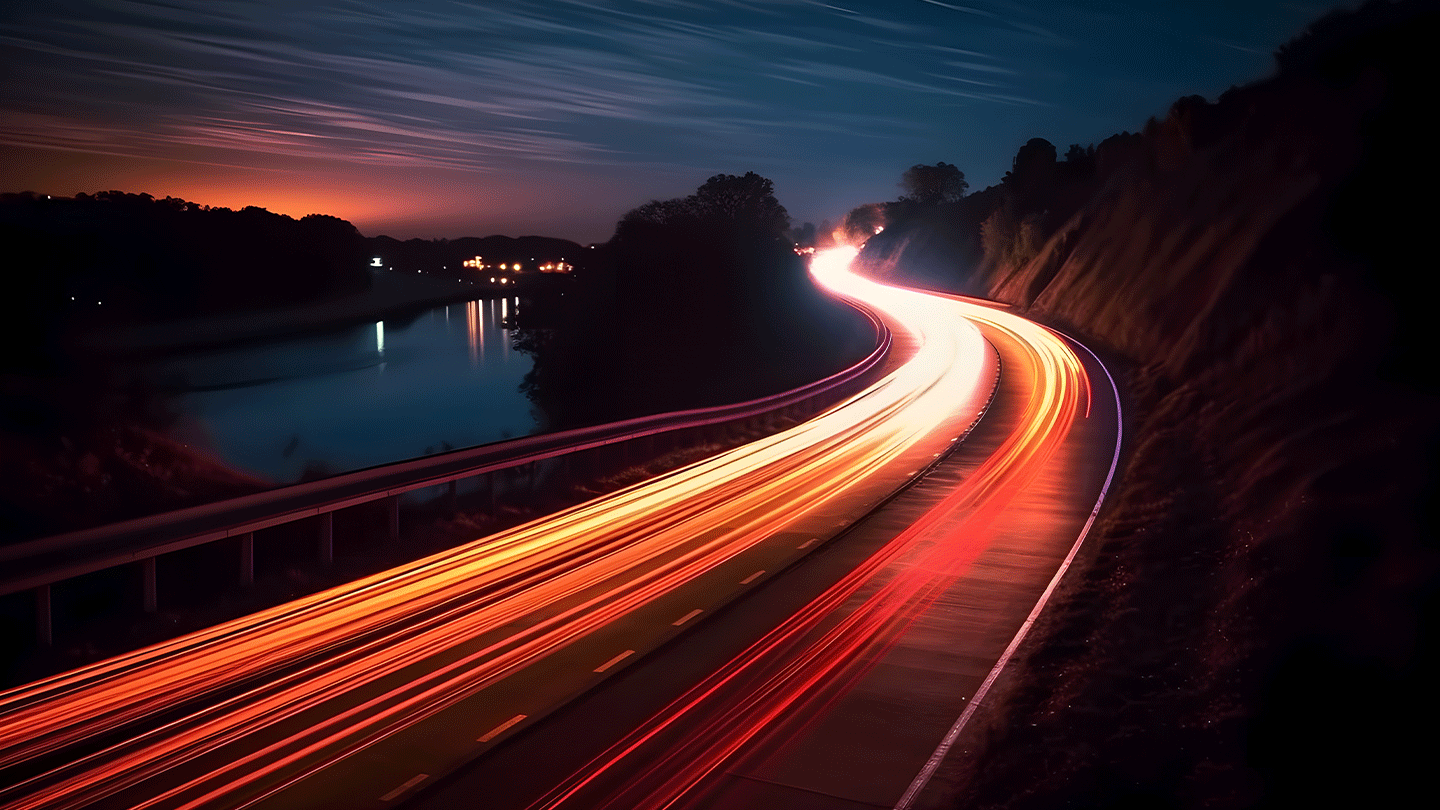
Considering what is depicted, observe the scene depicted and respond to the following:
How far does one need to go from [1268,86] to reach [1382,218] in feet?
78.2

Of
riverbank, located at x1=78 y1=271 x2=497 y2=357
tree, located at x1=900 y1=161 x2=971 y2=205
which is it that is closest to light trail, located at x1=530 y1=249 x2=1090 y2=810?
riverbank, located at x1=78 y1=271 x2=497 y2=357

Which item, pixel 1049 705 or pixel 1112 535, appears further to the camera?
pixel 1112 535

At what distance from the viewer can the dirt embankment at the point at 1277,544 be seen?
7816 millimetres

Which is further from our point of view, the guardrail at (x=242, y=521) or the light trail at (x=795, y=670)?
the guardrail at (x=242, y=521)

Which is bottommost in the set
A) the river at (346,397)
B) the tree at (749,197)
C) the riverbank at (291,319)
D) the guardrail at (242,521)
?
the river at (346,397)

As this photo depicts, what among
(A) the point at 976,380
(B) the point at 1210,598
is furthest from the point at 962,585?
(A) the point at 976,380

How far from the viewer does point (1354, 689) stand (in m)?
8.25

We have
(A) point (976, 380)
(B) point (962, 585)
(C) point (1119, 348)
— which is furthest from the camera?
(C) point (1119, 348)

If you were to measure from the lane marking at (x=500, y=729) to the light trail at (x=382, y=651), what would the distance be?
0.21m

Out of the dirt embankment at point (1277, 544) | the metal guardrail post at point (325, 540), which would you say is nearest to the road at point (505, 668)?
the metal guardrail post at point (325, 540)

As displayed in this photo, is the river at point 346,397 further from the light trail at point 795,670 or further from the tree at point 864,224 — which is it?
the tree at point 864,224

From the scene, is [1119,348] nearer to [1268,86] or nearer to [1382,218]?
[1268,86]

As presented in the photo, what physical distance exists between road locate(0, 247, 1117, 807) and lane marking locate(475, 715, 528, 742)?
0.07 ft

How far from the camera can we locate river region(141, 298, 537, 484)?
58406 mm
